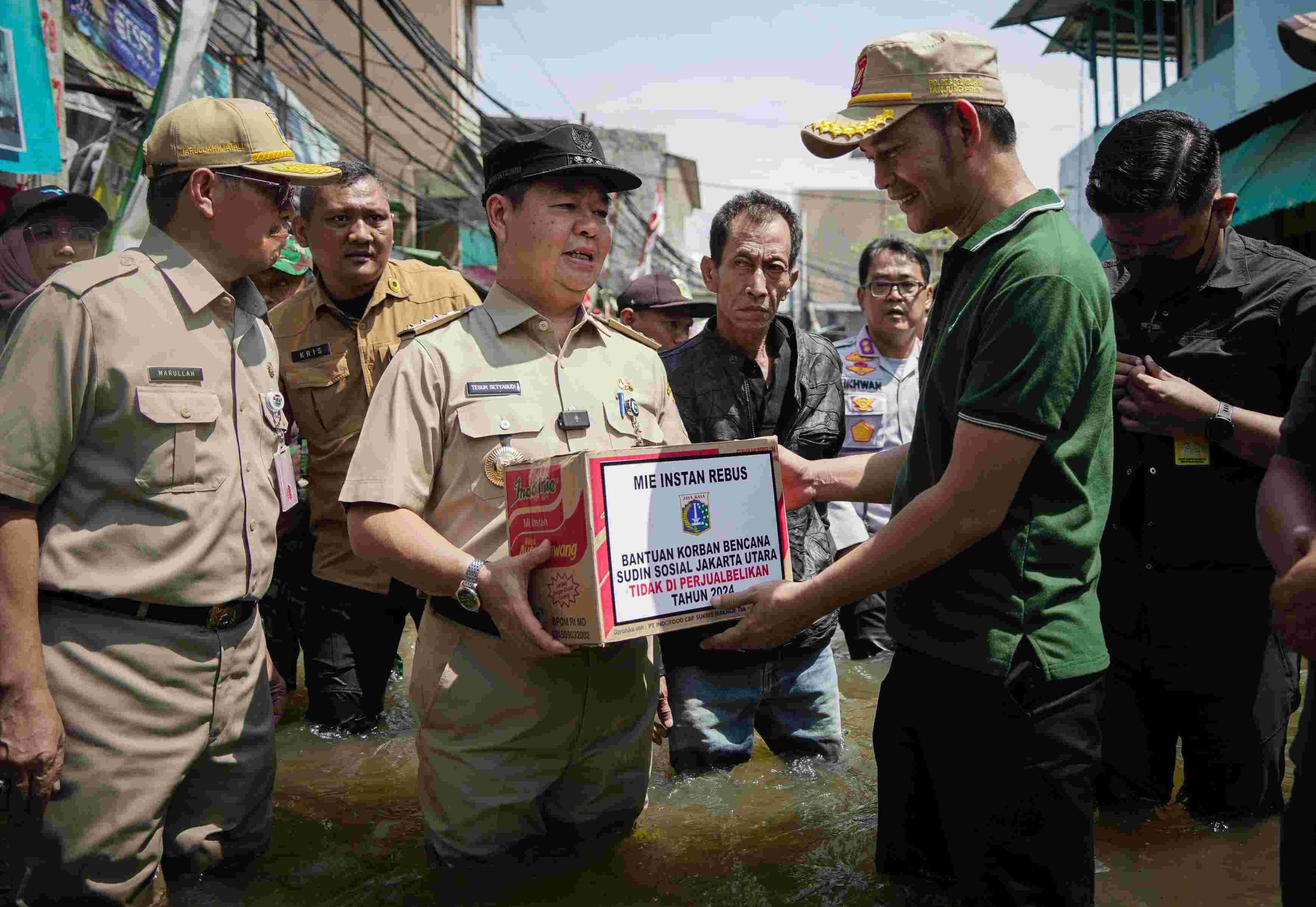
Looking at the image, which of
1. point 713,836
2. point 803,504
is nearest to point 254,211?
point 803,504

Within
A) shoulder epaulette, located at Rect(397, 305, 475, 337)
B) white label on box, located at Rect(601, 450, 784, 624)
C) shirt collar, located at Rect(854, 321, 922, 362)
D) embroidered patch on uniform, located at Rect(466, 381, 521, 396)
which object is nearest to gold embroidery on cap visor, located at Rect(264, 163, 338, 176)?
shoulder epaulette, located at Rect(397, 305, 475, 337)

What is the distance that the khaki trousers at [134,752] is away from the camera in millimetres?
2451

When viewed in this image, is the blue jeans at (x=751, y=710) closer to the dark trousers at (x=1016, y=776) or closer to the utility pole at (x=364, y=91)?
the dark trousers at (x=1016, y=776)

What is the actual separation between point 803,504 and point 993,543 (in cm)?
101

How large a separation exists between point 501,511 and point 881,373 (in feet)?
12.9

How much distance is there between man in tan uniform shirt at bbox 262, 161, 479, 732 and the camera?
14.7 feet

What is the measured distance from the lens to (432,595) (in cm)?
271

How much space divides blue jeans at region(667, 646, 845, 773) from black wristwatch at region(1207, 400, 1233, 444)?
1.49m

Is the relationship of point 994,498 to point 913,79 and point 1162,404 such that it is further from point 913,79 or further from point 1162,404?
point 1162,404

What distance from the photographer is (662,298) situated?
21.4ft

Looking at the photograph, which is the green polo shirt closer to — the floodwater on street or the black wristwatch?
the floodwater on street

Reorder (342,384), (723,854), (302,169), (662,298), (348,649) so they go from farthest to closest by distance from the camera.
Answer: (662,298)
(348,649)
(342,384)
(723,854)
(302,169)

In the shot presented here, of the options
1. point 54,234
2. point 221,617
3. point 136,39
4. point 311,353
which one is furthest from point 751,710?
point 136,39

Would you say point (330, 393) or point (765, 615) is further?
point (330, 393)
